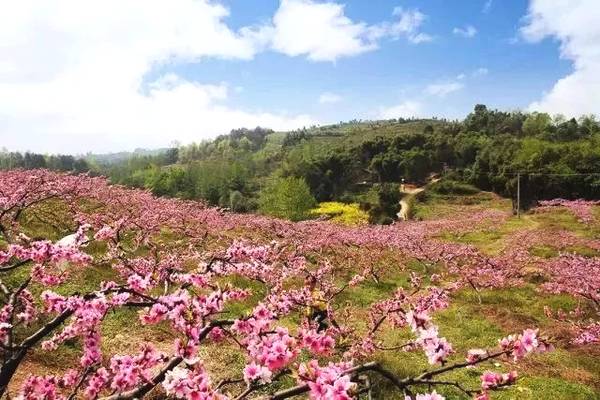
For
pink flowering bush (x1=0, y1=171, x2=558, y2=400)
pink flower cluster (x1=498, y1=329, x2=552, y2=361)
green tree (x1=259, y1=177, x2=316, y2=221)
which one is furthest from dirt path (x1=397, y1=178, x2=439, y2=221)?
pink flower cluster (x1=498, y1=329, x2=552, y2=361)

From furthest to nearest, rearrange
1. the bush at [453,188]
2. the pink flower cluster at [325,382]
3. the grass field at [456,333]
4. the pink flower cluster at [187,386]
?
the bush at [453,188] → the grass field at [456,333] → the pink flower cluster at [187,386] → the pink flower cluster at [325,382]

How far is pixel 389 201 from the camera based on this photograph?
223 ft

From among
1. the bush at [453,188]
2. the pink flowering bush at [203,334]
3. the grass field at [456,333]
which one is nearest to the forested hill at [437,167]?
the bush at [453,188]

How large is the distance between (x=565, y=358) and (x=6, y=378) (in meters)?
16.2

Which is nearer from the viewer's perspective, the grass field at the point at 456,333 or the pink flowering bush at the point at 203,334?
the pink flowering bush at the point at 203,334

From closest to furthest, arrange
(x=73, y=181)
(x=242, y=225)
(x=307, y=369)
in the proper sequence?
(x=307, y=369), (x=73, y=181), (x=242, y=225)

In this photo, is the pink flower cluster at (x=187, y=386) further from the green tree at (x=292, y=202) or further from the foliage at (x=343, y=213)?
the foliage at (x=343, y=213)

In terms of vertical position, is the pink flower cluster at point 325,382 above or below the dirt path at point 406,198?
above

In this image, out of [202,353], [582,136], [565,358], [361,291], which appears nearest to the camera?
[202,353]

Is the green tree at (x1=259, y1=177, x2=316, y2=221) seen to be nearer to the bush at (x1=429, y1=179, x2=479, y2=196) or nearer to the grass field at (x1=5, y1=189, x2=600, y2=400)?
the bush at (x1=429, y1=179, x2=479, y2=196)

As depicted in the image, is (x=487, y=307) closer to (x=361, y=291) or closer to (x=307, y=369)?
(x=361, y=291)

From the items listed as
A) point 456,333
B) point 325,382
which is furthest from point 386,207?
point 325,382

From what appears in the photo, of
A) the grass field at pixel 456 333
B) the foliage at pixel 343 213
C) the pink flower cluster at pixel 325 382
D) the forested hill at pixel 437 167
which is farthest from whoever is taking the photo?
the forested hill at pixel 437 167

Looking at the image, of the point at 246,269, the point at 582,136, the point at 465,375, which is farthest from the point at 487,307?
the point at 582,136
